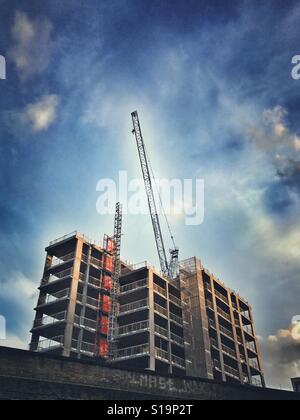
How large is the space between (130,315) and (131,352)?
533 cm

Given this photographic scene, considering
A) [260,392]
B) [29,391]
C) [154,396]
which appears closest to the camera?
[29,391]

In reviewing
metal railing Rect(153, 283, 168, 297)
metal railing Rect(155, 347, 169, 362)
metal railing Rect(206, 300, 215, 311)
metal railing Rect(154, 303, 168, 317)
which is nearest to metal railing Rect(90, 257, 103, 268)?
metal railing Rect(153, 283, 168, 297)

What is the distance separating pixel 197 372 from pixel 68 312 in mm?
22574

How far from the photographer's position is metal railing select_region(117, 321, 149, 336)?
50.4m

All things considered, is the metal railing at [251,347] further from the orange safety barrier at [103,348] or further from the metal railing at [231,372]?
the orange safety barrier at [103,348]

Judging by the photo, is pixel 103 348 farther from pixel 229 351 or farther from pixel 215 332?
pixel 229 351

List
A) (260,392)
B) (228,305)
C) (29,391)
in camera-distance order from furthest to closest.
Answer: (228,305)
(260,392)
(29,391)

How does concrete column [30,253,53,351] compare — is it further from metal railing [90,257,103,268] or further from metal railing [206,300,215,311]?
metal railing [206,300,215,311]

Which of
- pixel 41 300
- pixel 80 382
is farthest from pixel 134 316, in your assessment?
pixel 80 382

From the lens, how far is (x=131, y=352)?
50.2m

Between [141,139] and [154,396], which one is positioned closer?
[154,396]
